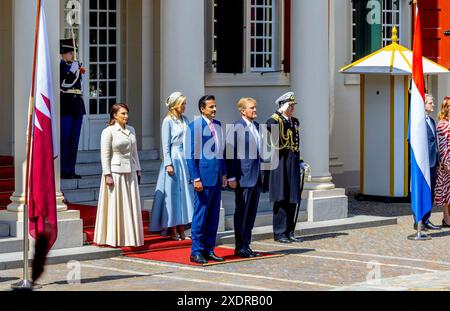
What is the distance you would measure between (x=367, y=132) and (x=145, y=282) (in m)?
9.13

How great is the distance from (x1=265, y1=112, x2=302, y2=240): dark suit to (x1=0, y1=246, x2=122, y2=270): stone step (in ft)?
7.48

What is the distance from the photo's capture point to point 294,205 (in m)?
16.8

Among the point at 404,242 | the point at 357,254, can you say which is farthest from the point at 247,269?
the point at 404,242

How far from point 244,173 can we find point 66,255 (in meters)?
2.20

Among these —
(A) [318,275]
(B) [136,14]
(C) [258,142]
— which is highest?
(B) [136,14]

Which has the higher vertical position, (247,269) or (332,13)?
(332,13)

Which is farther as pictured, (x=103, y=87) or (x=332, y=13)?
(x=332, y=13)

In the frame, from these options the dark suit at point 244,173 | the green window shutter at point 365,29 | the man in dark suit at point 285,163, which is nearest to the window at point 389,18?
the green window shutter at point 365,29

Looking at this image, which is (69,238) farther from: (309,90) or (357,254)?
(309,90)

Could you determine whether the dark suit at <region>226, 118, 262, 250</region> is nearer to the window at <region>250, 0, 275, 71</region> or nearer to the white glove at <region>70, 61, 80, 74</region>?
the white glove at <region>70, 61, 80, 74</region>

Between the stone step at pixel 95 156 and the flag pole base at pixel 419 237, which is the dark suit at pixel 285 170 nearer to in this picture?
the flag pole base at pixel 419 237

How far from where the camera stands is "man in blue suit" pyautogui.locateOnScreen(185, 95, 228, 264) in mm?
14695

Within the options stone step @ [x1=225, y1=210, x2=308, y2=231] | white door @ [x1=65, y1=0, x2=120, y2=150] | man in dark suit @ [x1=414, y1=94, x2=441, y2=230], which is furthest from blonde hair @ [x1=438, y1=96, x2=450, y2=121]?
white door @ [x1=65, y1=0, x2=120, y2=150]

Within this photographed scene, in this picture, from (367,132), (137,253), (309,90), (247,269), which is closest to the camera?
(247,269)
